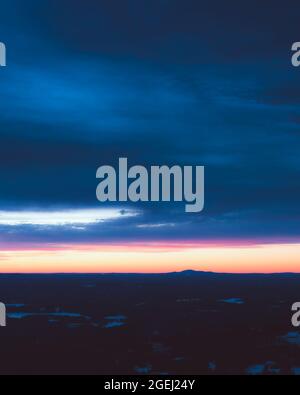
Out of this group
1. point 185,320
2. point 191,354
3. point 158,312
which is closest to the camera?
point 191,354

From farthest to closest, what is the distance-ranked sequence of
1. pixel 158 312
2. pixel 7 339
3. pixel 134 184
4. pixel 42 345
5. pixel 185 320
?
1. pixel 158 312
2. pixel 185 320
3. pixel 7 339
4. pixel 42 345
5. pixel 134 184

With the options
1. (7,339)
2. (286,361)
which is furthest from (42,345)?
(286,361)

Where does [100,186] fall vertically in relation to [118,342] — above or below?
above

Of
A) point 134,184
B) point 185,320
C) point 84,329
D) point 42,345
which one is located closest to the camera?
point 134,184

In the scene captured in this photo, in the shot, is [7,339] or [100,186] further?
[7,339]
